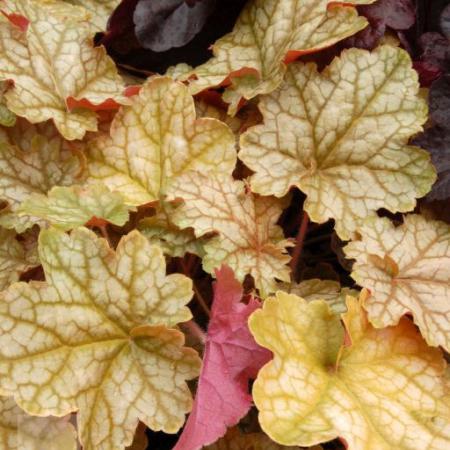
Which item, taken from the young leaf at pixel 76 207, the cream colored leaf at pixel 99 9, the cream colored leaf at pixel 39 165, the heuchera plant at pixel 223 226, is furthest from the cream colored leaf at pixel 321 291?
the cream colored leaf at pixel 99 9

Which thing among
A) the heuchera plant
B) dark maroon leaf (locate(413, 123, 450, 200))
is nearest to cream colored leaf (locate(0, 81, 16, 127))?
the heuchera plant

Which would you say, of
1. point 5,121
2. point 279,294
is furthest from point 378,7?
point 5,121

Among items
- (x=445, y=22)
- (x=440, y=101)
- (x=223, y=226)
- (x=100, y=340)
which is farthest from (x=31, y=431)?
(x=445, y=22)

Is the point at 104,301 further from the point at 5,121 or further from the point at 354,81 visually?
the point at 354,81

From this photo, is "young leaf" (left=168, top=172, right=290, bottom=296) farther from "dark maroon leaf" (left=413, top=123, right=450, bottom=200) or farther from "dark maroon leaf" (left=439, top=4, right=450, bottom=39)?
"dark maroon leaf" (left=439, top=4, right=450, bottom=39)

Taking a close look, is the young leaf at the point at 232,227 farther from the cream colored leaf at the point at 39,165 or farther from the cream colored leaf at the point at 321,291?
the cream colored leaf at the point at 39,165
